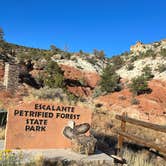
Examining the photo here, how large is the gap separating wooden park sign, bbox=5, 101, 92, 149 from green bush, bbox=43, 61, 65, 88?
1885 cm

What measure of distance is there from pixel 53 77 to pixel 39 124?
71.1 feet

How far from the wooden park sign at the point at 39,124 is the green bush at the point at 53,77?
1885 cm

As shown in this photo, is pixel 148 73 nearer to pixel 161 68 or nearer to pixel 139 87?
pixel 161 68

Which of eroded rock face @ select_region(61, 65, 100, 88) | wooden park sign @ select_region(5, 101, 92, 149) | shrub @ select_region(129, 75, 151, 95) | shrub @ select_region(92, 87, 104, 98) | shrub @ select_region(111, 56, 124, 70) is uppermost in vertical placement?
shrub @ select_region(111, 56, 124, 70)

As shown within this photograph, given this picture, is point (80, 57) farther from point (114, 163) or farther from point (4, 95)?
point (114, 163)

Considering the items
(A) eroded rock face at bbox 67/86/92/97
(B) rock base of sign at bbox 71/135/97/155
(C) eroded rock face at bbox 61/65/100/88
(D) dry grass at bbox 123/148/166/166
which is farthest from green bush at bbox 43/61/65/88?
(B) rock base of sign at bbox 71/135/97/155

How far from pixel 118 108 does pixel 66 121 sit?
19.5 meters

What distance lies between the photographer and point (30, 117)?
8070mm

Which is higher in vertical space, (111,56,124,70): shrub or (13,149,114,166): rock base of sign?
(111,56,124,70): shrub

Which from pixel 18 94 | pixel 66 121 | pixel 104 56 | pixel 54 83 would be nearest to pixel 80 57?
pixel 104 56

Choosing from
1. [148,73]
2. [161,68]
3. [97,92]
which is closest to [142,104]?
[97,92]

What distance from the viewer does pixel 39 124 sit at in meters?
8.16

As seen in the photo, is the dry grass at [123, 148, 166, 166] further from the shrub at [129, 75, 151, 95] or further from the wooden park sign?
the shrub at [129, 75, 151, 95]

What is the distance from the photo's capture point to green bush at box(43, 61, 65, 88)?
2796 centimetres
